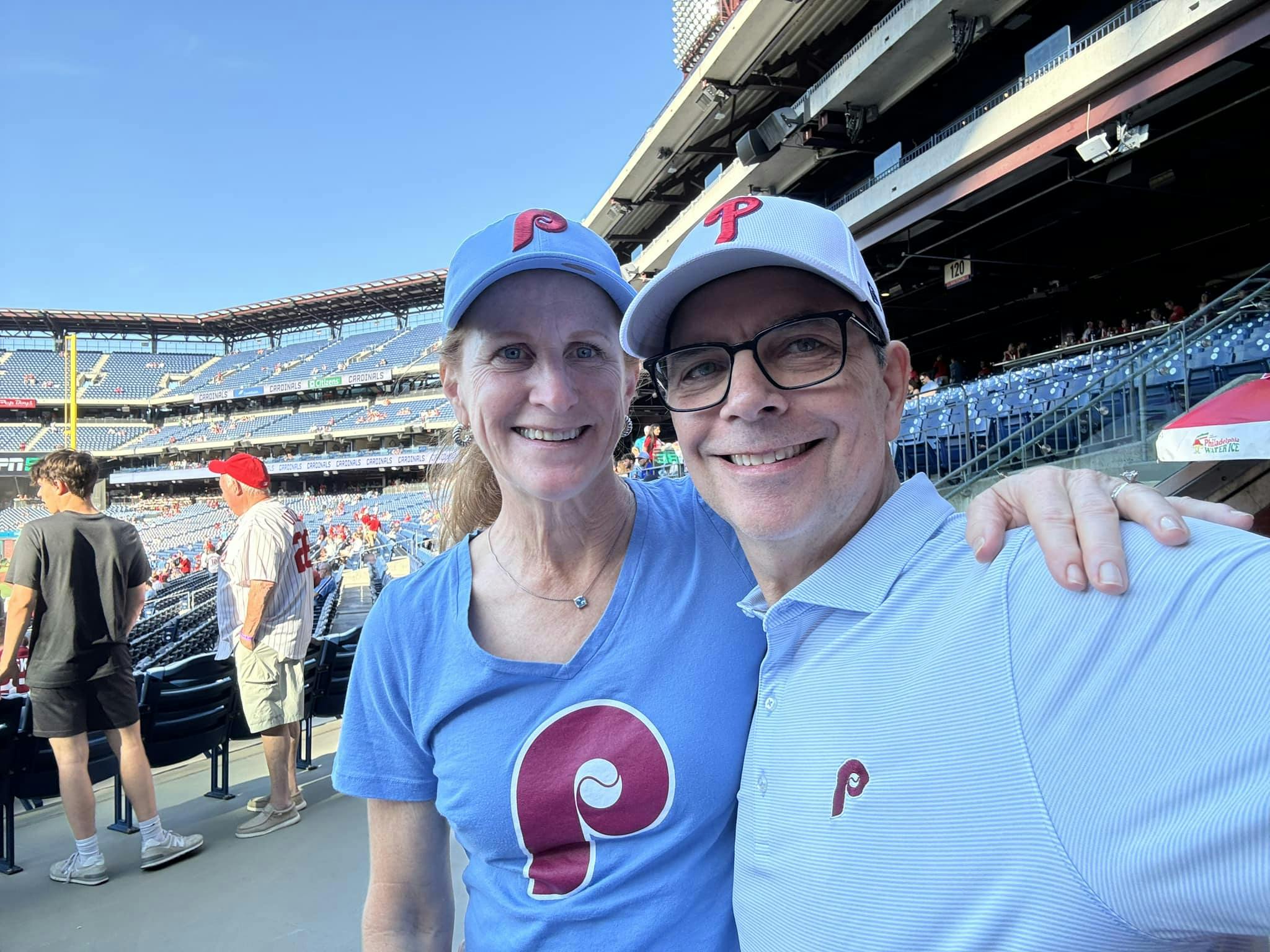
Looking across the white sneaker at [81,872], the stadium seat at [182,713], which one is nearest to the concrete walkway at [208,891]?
the white sneaker at [81,872]

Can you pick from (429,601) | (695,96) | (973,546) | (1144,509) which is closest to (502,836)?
(429,601)

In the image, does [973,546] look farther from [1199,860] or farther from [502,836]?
[502,836]

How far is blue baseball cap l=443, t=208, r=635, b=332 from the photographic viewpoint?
123 cm

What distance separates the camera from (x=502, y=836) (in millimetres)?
1172

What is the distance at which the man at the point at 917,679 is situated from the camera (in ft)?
2.06

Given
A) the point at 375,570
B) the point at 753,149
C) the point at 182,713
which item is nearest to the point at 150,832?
the point at 182,713

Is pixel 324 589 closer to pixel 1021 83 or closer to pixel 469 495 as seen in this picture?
pixel 469 495

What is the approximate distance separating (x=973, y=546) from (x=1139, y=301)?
1730 cm

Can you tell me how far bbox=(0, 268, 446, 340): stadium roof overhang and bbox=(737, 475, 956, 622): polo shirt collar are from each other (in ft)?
140

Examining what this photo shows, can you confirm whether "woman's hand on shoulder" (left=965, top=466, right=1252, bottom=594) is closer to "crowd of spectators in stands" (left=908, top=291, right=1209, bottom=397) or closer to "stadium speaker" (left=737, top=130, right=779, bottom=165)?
"crowd of spectators in stands" (left=908, top=291, right=1209, bottom=397)

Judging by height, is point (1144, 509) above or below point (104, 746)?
above

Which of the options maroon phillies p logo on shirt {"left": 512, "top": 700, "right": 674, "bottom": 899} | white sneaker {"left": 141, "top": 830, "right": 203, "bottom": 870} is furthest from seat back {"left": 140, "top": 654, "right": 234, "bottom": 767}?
maroon phillies p logo on shirt {"left": 512, "top": 700, "right": 674, "bottom": 899}

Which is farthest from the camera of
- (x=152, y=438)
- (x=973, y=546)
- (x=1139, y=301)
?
(x=152, y=438)

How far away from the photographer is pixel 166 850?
3.61m
